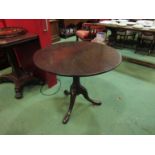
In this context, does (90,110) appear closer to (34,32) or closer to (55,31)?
(34,32)

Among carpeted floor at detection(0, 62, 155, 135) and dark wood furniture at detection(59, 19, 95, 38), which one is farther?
dark wood furniture at detection(59, 19, 95, 38)

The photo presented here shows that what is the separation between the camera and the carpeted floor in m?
1.54

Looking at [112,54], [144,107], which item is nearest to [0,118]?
[112,54]

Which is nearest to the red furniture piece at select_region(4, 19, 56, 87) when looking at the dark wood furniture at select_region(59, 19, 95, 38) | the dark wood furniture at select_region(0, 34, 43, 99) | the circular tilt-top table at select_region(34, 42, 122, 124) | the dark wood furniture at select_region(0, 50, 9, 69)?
the dark wood furniture at select_region(0, 34, 43, 99)

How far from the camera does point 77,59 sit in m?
1.31

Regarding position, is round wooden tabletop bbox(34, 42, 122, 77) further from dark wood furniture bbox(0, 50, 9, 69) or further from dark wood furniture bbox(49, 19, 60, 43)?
dark wood furniture bbox(49, 19, 60, 43)

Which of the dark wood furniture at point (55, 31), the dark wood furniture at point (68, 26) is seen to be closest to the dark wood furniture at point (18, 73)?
the dark wood furniture at point (55, 31)

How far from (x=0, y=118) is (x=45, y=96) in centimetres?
64

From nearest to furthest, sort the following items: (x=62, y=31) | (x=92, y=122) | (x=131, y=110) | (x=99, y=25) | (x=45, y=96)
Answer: (x=92, y=122) → (x=131, y=110) → (x=45, y=96) → (x=99, y=25) → (x=62, y=31)

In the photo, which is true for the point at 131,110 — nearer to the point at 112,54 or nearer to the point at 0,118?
the point at 112,54

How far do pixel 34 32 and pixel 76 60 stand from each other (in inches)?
37.7

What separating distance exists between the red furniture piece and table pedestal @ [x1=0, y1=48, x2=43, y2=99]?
6.3 inches

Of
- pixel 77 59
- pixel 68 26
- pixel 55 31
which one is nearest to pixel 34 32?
pixel 77 59
